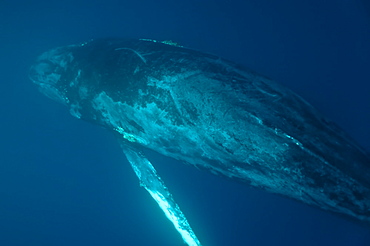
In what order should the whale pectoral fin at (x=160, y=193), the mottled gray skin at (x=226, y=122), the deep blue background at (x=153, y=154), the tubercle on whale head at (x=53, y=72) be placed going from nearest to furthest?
1. the mottled gray skin at (x=226, y=122)
2. the whale pectoral fin at (x=160, y=193)
3. the tubercle on whale head at (x=53, y=72)
4. the deep blue background at (x=153, y=154)

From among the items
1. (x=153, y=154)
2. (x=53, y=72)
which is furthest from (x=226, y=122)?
(x=153, y=154)

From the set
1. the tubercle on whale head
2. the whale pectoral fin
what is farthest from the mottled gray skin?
the tubercle on whale head

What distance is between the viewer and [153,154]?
8.77m

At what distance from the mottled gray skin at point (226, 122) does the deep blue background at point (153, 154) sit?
4.36 meters

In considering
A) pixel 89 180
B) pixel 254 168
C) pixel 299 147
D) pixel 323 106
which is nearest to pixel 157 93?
pixel 254 168

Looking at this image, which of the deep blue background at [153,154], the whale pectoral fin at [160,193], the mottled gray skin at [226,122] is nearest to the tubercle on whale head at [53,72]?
the mottled gray skin at [226,122]

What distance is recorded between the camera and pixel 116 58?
500 cm

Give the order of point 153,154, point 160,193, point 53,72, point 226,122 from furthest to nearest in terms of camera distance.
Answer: point 153,154 → point 53,72 → point 160,193 → point 226,122

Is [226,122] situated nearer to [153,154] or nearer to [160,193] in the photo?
[160,193]

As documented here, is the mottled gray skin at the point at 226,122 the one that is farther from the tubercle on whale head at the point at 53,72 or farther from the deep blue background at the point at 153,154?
the deep blue background at the point at 153,154

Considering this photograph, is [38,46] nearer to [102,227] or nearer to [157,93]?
[102,227]

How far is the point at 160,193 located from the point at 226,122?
2721 mm

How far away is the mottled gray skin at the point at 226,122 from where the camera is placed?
3072mm

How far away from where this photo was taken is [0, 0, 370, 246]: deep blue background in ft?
28.5
